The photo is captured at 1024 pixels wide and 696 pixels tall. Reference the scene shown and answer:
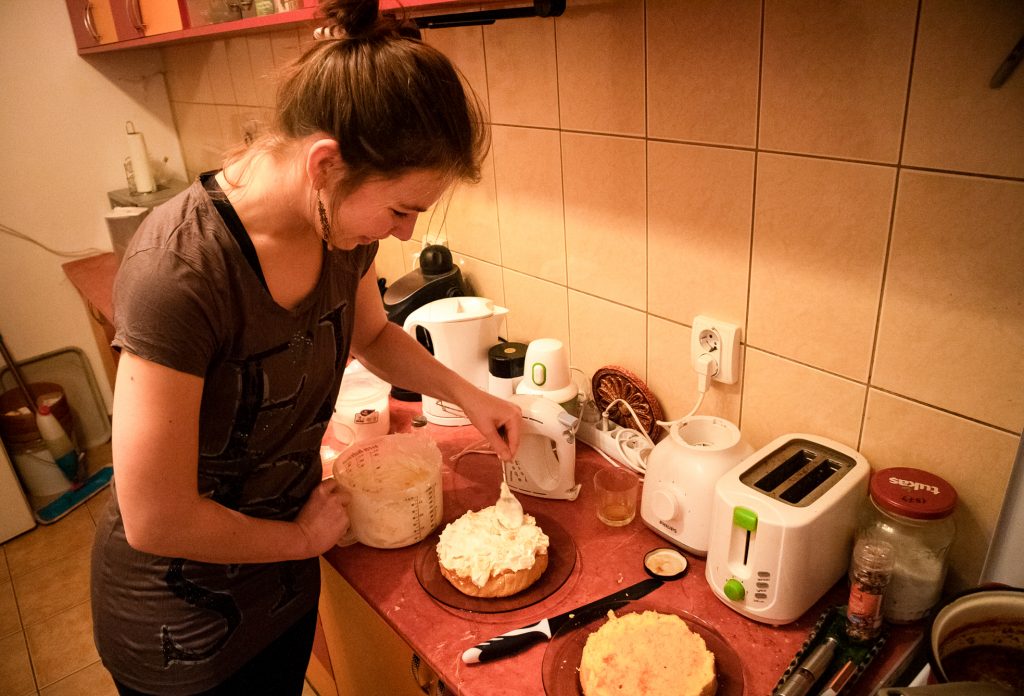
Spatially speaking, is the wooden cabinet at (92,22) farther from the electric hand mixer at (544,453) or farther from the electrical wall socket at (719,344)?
the electrical wall socket at (719,344)

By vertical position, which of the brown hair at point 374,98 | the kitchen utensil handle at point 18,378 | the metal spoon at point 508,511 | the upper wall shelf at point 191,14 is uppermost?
the upper wall shelf at point 191,14

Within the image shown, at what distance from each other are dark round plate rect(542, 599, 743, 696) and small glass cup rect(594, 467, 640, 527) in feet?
0.64

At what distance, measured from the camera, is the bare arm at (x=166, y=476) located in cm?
78

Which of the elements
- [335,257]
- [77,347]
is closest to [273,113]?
[335,257]

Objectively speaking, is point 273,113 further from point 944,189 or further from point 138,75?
point 138,75

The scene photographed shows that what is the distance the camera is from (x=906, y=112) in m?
0.85

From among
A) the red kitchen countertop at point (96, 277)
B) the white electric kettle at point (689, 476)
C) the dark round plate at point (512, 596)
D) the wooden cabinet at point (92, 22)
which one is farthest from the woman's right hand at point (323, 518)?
the wooden cabinet at point (92, 22)

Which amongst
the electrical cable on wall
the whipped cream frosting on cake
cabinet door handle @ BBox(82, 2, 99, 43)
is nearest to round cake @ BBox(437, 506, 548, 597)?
the whipped cream frosting on cake

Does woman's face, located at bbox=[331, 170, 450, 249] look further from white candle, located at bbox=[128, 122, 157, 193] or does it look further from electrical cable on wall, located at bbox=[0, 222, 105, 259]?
electrical cable on wall, located at bbox=[0, 222, 105, 259]

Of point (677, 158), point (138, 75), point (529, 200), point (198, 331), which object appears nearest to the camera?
point (198, 331)

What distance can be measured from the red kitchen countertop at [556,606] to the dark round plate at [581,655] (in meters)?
0.01

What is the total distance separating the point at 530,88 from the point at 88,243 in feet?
8.25

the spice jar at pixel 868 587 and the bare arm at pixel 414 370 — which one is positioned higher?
the bare arm at pixel 414 370

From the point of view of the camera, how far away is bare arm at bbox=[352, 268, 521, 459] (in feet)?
3.91
